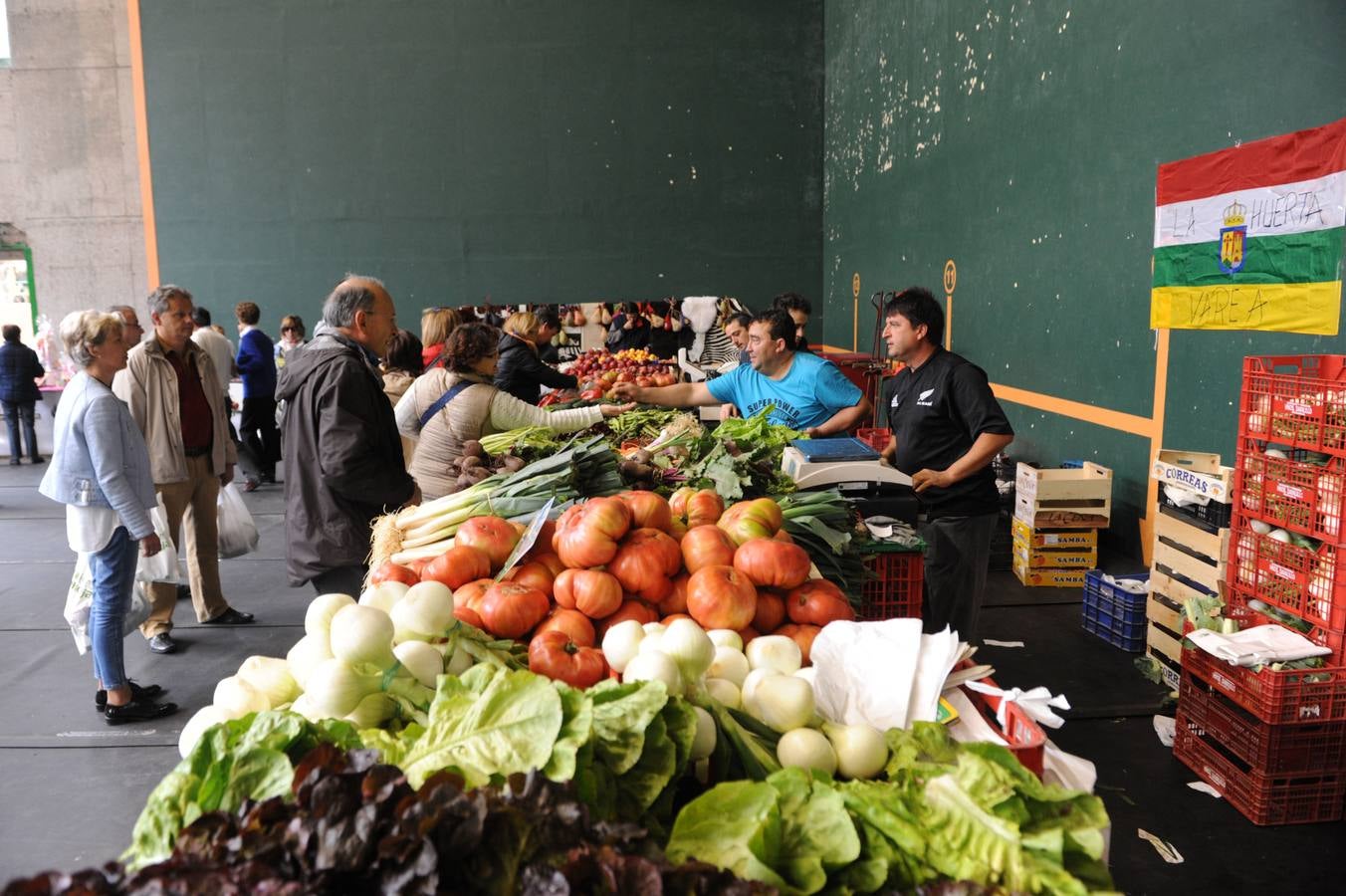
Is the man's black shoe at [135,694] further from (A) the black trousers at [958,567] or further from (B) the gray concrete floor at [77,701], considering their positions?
(A) the black trousers at [958,567]

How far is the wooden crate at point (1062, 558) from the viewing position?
582 centimetres

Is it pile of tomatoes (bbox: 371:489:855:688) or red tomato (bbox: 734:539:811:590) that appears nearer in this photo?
Answer: pile of tomatoes (bbox: 371:489:855:688)

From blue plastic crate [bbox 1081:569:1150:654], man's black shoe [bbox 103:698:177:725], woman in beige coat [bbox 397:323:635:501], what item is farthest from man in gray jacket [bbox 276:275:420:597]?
blue plastic crate [bbox 1081:569:1150:654]

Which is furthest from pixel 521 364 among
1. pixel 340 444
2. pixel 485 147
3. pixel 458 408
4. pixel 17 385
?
pixel 17 385

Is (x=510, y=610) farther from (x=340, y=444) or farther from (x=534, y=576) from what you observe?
(x=340, y=444)

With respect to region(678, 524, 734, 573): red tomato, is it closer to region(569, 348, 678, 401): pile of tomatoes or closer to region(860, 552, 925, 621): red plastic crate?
region(860, 552, 925, 621): red plastic crate

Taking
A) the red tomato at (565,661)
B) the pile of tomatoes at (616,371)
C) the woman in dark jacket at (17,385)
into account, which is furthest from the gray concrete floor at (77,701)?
the woman in dark jacket at (17,385)

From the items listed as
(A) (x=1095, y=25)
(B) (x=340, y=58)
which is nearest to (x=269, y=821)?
(A) (x=1095, y=25)

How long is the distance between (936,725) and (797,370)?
11.3 ft

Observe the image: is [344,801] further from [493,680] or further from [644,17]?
[644,17]

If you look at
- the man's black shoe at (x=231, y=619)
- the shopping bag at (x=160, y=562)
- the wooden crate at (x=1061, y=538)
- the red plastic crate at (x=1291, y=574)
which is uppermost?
the red plastic crate at (x=1291, y=574)

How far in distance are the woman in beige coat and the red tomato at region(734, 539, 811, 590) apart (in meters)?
2.41

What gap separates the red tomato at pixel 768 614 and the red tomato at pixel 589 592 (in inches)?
13.4

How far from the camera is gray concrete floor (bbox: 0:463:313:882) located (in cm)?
339
